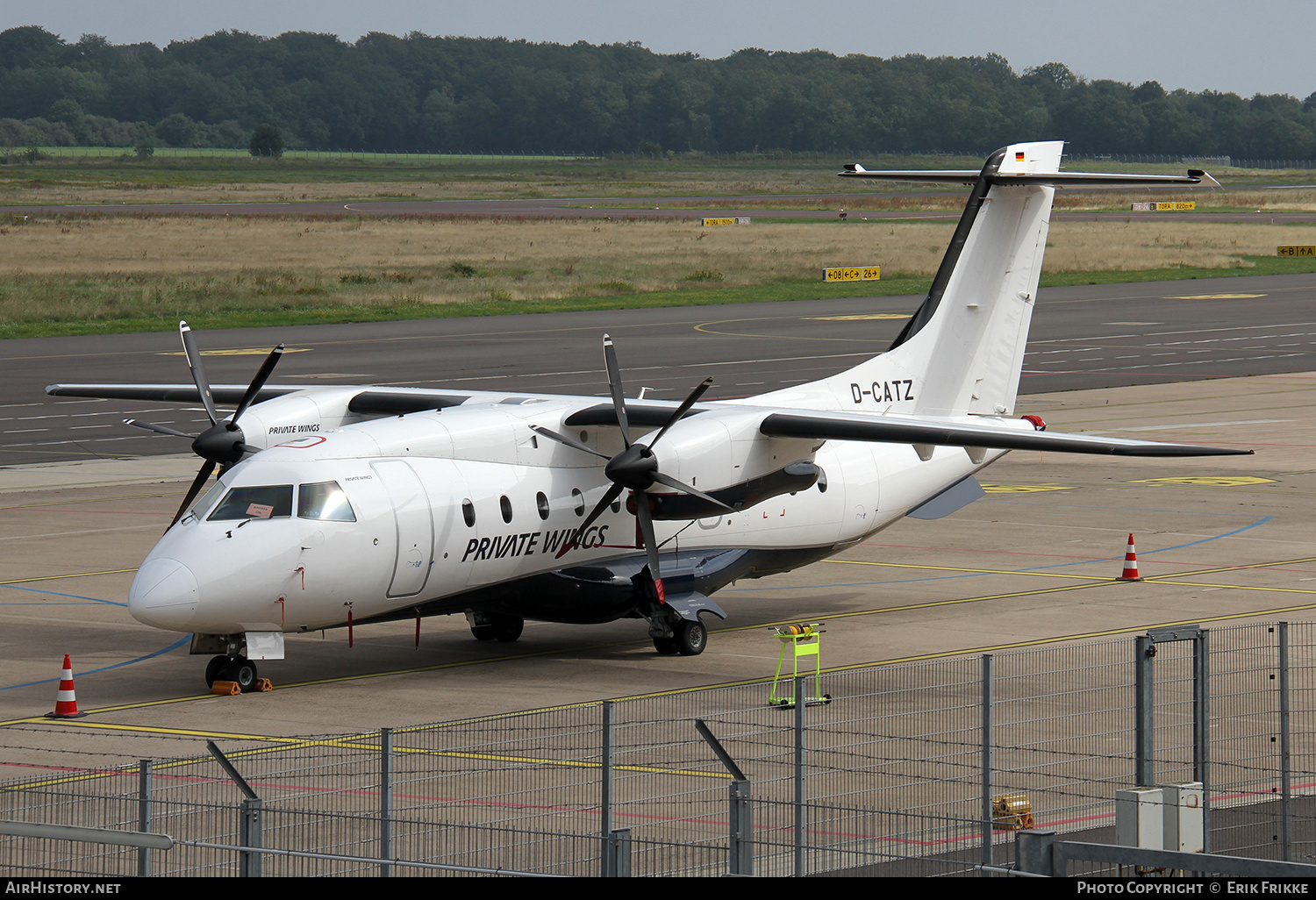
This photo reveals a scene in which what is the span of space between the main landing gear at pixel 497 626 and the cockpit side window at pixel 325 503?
3476 mm

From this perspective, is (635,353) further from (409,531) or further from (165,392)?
(409,531)

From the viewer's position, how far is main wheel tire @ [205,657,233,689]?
19.1 metres

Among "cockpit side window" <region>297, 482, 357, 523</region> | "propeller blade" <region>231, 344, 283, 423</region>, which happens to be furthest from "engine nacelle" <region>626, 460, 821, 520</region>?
"propeller blade" <region>231, 344, 283, 423</region>

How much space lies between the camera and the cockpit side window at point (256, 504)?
1883 cm

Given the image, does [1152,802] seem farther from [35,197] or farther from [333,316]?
[35,197]

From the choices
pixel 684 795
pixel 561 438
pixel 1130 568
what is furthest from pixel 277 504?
pixel 1130 568

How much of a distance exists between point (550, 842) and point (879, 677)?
8.14m

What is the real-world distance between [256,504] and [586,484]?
4.24m

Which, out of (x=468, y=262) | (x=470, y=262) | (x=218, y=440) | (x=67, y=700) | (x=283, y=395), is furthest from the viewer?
(x=468, y=262)

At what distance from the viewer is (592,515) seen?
20750 millimetres

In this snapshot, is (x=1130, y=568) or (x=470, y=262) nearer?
(x=1130, y=568)

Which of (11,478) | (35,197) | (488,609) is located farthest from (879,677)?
(35,197)

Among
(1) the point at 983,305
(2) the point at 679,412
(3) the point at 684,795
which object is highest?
(1) the point at 983,305

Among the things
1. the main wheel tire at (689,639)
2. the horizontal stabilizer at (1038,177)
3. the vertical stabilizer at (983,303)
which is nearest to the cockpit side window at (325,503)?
the main wheel tire at (689,639)
